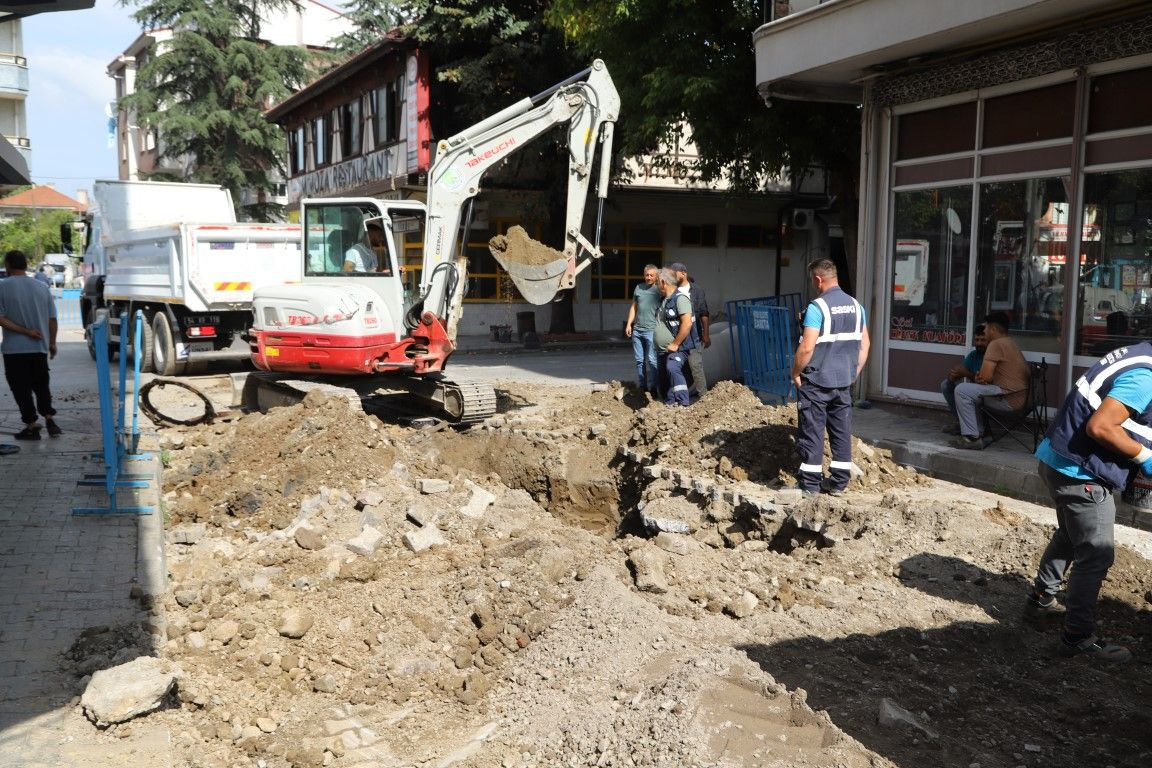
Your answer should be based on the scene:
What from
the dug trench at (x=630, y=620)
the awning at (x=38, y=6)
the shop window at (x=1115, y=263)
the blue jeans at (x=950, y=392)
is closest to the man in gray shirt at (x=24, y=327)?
the dug trench at (x=630, y=620)

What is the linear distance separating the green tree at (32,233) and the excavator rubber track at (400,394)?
5648 cm

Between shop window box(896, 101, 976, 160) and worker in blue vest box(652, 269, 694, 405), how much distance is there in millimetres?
3134

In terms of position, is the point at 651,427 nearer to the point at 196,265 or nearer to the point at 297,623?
the point at 297,623

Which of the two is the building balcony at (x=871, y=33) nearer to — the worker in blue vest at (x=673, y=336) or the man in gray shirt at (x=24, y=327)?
the worker in blue vest at (x=673, y=336)

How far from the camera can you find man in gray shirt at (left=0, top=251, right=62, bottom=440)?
9344 millimetres

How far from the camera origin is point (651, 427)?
30.8 ft

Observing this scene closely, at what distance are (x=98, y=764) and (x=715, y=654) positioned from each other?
278cm

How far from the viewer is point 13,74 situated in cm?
3997

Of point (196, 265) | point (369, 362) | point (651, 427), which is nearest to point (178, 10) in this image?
point (196, 265)

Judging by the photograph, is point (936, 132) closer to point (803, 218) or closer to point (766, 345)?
point (766, 345)

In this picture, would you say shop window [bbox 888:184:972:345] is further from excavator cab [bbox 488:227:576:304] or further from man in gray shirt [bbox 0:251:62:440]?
man in gray shirt [bbox 0:251:62:440]

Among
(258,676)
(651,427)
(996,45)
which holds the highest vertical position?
(996,45)

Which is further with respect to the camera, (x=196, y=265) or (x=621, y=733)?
(x=196, y=265)

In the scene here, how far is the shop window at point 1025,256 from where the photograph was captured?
373 inches
